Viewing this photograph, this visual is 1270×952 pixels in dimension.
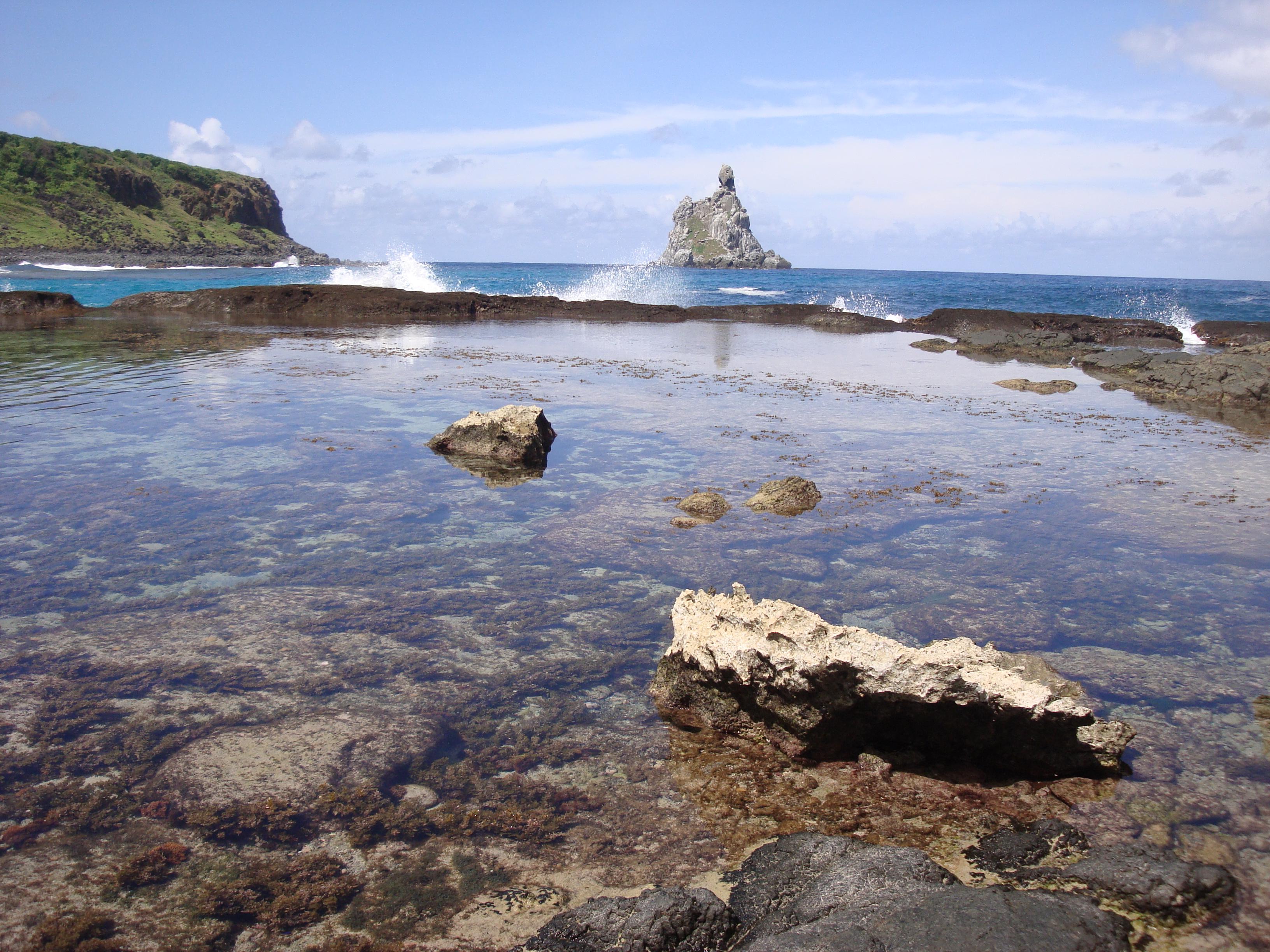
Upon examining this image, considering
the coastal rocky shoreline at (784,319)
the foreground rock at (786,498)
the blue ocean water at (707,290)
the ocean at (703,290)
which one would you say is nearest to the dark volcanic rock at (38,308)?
the coastal rocky shoreline at (784,319)

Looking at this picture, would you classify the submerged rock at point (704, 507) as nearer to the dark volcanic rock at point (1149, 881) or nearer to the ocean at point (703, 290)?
the dark volcanic rock at point (1149, 881)

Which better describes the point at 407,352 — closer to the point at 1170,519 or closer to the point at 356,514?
the point at 356,514

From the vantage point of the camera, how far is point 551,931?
9.64 feet

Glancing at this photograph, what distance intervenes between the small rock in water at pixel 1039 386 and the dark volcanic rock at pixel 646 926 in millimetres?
18931

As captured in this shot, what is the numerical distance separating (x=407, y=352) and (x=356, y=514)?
51.2 feet

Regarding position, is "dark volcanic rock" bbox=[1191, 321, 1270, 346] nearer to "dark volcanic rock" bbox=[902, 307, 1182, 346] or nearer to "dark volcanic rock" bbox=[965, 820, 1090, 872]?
"dark volcanic rock" bbox=[902, 307, 1182, 346]

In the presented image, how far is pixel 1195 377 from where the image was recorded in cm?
2000

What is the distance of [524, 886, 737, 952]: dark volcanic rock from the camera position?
2.83 metres

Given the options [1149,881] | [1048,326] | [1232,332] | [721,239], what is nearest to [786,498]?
[1149,881]

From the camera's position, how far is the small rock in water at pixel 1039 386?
19.2 meters

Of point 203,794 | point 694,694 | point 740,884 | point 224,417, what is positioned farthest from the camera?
point 224,417

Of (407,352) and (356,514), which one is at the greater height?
(407,352)

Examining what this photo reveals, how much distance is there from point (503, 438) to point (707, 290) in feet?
175

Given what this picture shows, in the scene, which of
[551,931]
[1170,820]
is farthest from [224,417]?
[1170,820]
